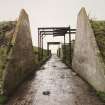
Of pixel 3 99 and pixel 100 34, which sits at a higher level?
pixel 100 34

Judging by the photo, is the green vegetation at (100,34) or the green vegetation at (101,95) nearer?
the green vegetation at (101,95)

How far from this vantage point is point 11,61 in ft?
23.7

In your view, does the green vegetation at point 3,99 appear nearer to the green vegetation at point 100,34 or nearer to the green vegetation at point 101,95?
the green vegetation at point 101,95

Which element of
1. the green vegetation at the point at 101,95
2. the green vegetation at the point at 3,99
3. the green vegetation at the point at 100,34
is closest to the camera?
the green vegetation at the point at 3,99

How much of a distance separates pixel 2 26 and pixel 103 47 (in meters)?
5.24

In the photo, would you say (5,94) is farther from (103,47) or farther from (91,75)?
(103,47)

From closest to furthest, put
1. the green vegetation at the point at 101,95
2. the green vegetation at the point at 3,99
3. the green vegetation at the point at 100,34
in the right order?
the green vegetation at the point at 3,99
the green vegetation at the point at 101,95
the green vegetation at the point at 100,34

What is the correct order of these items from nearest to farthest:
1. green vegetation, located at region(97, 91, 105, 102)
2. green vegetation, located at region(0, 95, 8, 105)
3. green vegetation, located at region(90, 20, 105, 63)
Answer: green vegetation, located at region(0, 95, 8, 105)
green vegetation, located at region(97, 91, 105, 102)
green vegetation, located at region(90, 20, 105, 63)

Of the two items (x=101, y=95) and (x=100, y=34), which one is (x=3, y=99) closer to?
(x=101, y=95)

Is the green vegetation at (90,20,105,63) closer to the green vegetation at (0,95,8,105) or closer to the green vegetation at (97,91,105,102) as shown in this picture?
the green vegetation at (97,91,105,102)

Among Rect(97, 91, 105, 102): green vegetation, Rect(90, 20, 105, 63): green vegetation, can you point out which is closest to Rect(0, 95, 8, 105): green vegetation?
Rect(97, 91, 105, 102): green vegetation

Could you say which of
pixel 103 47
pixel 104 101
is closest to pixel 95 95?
pixel 104 101

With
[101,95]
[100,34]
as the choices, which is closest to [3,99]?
[101,95]

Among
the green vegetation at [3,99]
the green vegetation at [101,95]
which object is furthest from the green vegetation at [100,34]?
the green vegetation at [3,99]
